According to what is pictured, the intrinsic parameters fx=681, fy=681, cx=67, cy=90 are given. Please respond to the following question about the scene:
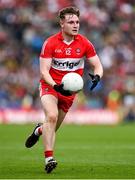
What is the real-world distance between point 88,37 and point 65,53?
1937cm

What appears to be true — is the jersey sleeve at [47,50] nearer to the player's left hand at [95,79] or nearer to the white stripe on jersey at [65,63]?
the white stripe on jersey at [65,63]

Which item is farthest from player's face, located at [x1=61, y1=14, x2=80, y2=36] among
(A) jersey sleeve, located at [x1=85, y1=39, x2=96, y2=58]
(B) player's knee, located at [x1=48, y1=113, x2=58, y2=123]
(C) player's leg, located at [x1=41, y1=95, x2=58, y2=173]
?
(B) player's knee, located at [x1=48, y1=113, x2=58, y2=123]

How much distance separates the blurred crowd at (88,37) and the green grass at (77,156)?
20.2 ft

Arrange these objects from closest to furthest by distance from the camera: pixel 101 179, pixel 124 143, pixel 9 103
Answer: pixel 101 179
pixel 124 143
pixel 9 103

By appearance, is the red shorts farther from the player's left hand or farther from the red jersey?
the player's left hand

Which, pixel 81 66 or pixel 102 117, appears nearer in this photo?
pixel 81 66

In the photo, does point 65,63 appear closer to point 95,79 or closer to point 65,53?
point 65,53

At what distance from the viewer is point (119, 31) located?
3072cm

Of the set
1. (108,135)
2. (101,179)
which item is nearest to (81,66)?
(101,179)

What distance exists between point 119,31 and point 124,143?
13.6 m

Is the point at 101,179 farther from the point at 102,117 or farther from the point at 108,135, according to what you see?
the point at 102,117

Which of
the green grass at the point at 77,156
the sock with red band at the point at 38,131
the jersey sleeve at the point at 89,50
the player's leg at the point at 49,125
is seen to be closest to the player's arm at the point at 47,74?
the player's leg at the point at 49,125

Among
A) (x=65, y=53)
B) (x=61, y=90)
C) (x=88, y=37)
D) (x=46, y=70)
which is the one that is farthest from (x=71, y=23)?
(x=88, y=37)

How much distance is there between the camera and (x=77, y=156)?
13773 millimetres
